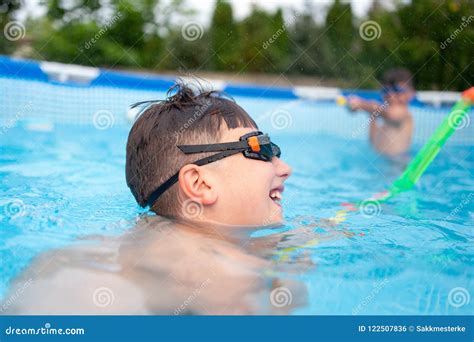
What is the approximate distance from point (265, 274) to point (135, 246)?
55 cm

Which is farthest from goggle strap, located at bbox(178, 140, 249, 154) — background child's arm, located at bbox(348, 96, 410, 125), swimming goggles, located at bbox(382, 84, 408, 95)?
swimming goggles, located at bbox(382, 84, 408, 95)

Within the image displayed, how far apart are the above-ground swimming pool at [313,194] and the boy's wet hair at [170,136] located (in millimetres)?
232

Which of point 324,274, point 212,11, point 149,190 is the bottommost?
point 324,274

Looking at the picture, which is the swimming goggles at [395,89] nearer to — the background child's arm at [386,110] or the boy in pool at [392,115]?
the boy in pool at [392,115]

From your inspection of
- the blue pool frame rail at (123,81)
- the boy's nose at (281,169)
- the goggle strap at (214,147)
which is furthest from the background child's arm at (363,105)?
the goggle strap at (214,147)

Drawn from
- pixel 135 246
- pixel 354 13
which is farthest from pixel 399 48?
pixel 135 246

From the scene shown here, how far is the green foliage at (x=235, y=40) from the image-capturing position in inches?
393

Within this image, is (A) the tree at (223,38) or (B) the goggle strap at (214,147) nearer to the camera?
(B) the goggle strap at (214,147)

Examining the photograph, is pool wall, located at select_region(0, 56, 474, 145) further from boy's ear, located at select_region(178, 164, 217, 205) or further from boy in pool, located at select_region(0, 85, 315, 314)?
boy's ear, located at select_region(178, 164, 217, 205)

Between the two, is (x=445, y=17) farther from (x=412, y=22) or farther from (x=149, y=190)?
(x=149, y=190)

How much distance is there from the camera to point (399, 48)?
32.2 feet

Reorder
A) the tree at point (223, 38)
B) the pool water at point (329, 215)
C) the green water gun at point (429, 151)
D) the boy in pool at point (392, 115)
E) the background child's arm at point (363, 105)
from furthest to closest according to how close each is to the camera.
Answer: the tree at point (223, 38), the boy in pool at point (392, 115), the background child's arm at point (363, 105), the green water gun at point (429, 151), the pool water at point (329, 215)

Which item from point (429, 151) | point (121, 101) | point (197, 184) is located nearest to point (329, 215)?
point (429, 151)

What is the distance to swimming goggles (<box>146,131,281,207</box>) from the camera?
8.60 feet
